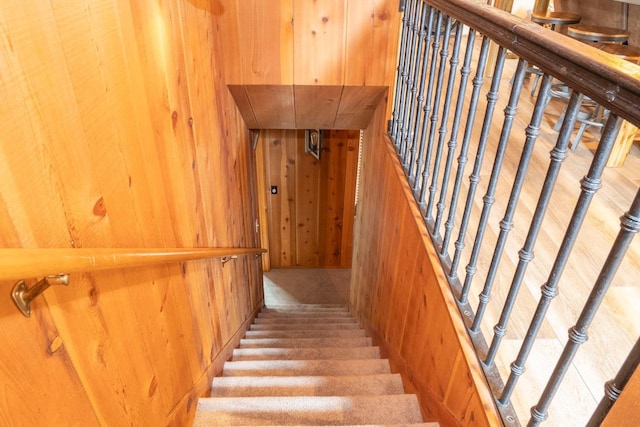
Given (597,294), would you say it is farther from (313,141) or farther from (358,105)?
(313,141)

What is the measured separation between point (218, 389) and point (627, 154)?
2425 millimetres

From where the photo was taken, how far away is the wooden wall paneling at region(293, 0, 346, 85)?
92.9 inches

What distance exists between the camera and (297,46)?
8.01 feet

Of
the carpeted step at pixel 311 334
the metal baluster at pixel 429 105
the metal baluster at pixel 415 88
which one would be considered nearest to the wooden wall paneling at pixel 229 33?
the metal baluster at pixel 415 88

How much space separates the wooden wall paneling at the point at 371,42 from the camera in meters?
2.37

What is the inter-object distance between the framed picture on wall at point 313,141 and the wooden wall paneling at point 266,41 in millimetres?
2611

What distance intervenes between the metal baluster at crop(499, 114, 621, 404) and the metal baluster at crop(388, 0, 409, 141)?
152cm

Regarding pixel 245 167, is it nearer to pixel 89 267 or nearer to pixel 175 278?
pixel 175 278

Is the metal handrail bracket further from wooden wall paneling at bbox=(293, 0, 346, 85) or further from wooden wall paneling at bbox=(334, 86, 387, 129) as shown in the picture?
wooden wall paneling at bbox=(334, 86, 387, 129)

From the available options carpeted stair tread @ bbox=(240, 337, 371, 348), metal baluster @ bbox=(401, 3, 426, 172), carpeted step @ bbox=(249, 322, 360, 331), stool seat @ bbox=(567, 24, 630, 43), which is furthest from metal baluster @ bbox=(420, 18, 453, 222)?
carpeted step @ bbox=(249, 322, 360, 331)

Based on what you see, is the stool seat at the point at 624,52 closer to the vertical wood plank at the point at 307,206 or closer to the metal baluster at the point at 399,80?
the metal baluster at the point at 399,80

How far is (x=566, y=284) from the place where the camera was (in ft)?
5.03

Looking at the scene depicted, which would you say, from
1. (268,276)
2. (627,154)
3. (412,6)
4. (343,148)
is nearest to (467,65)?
(412,6)

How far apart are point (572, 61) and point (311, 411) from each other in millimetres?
1512
